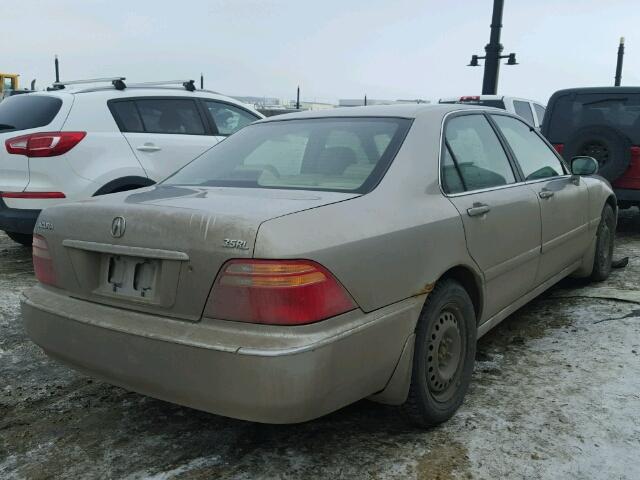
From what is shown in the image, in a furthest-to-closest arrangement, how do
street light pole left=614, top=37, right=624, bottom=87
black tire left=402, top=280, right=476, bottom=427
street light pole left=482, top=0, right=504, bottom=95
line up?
street light pole left=614, top=37, right=624, bottom=87
street light pole left=482, top=0, right=504, bottom=95
black tire left=402, top=280, right=476, bottom=427

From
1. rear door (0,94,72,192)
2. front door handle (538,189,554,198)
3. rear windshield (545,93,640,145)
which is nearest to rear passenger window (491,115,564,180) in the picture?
front door handle (538,189,554,198)

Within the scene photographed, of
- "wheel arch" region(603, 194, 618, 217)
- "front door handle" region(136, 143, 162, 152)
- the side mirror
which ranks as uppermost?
the side mirror

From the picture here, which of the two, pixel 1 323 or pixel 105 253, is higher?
pixel 105 253

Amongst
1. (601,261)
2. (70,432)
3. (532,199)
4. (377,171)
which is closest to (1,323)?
(70,432)

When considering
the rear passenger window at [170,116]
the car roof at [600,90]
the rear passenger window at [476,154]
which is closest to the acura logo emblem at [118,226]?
the rear passenger window at [476,154]

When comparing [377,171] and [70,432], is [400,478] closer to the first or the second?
[377,171]

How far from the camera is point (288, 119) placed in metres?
3.46

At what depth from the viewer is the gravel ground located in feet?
8.01

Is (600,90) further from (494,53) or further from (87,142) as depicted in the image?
(87,142)

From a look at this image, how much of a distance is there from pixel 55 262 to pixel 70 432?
2.61ft

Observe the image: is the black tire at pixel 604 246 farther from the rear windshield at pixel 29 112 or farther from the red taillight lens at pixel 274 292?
the rear windshield at pixel 29 112

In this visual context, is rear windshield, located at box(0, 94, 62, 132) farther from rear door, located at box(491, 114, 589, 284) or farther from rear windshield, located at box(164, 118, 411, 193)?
rear door, located at box(491, 114, 589, 284)

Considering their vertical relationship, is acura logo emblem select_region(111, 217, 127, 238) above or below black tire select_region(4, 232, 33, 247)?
above

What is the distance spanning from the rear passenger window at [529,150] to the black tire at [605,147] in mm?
Result: 2373
